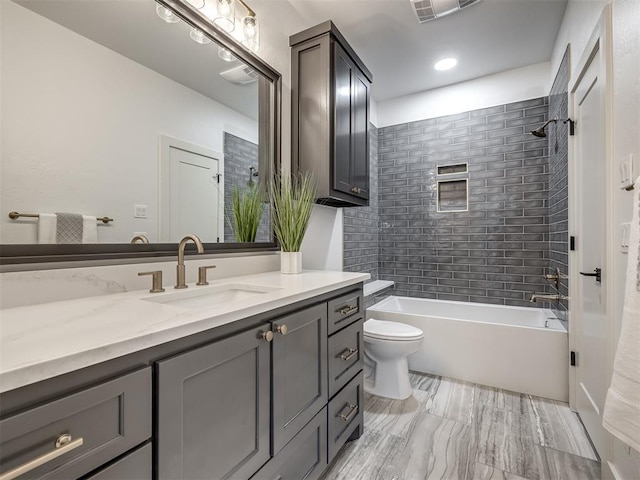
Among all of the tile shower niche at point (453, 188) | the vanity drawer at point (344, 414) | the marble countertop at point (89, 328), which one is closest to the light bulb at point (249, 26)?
the marble countertop at point (89, 328)

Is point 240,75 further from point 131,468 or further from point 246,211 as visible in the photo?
point 131,468

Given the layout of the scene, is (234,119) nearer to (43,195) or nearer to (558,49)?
(43,195)

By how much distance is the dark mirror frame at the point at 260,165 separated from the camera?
3.10 ft

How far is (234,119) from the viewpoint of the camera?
168 cm

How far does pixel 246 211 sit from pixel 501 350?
2.20m

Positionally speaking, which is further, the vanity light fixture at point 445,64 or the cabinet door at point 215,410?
the vanity light fixture at point 445,64

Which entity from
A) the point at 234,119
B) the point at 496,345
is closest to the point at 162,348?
the point at 234,119

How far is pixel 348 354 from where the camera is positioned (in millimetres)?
1553

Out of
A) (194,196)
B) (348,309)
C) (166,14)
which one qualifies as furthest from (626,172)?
(166,14)

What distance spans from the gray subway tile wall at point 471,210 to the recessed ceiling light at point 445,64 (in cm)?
54

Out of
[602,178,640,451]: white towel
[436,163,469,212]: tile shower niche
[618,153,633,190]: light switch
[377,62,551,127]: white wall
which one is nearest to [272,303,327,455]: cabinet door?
[602,178,640,451]: white towel

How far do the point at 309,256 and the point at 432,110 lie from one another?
2346 millimetres

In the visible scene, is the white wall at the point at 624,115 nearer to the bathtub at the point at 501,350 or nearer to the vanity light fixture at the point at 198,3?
the bathtub at the point at 501,350

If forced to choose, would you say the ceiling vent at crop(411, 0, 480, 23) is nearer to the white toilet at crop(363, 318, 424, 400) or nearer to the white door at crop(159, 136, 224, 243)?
the white door at crop(159, 136, 224, 243)
